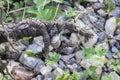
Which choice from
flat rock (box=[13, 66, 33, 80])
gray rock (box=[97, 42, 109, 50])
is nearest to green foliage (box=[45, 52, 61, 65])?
flat rock (box=[13, 66, 33, 80])

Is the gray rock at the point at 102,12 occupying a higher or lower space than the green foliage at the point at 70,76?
higher

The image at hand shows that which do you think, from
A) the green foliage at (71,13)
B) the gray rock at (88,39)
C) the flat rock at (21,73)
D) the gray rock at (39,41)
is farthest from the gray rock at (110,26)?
the flat rock at (21,73)

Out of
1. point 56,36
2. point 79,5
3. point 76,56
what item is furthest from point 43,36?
point 79,5

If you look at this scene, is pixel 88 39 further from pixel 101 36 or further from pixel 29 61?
pixel 29 61

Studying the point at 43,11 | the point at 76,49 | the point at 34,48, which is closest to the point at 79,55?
the point at 76,49

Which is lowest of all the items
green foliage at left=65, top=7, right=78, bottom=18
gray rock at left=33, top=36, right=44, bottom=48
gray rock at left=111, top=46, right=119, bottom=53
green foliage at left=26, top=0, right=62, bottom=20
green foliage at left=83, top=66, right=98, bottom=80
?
green foliage at left=83, top=66, right=98, bottom=80

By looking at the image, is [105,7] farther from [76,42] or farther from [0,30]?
[0,30]

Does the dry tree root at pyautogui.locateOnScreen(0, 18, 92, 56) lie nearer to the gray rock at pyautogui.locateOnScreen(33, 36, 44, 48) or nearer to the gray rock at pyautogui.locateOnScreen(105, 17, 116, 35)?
the gray rock at pyautogui.locateOnScreen(33, 36, 44, 48)

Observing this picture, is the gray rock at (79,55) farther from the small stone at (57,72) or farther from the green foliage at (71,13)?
the green foliage at (71,13)
